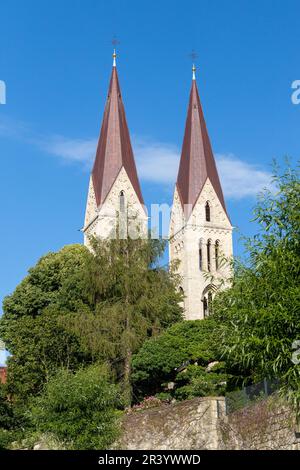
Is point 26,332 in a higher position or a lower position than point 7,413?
higher

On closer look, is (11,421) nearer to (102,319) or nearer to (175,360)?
(102,319)

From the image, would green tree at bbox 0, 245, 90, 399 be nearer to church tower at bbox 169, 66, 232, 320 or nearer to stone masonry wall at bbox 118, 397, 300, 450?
stone masonry wall at bbox 118, 397, 300, 450

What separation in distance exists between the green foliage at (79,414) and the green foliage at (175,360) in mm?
8161

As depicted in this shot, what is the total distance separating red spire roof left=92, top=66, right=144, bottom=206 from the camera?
228 ft

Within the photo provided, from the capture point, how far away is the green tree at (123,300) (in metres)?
35.4

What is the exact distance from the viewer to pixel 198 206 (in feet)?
235

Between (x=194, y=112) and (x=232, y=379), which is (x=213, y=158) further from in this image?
(x=232, y=379)

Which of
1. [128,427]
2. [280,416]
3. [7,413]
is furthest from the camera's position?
[7,413]

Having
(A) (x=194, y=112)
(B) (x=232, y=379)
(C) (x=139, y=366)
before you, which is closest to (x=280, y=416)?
(B) (x=232, y=379)

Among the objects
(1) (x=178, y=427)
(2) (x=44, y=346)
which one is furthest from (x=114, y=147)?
(1) (x=178, y=427)

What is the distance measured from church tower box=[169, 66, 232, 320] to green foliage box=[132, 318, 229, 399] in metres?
33.8

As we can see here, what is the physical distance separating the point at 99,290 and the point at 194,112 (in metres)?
37.1

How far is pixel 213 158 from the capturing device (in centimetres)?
7269

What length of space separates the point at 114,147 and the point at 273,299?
2096 inches
